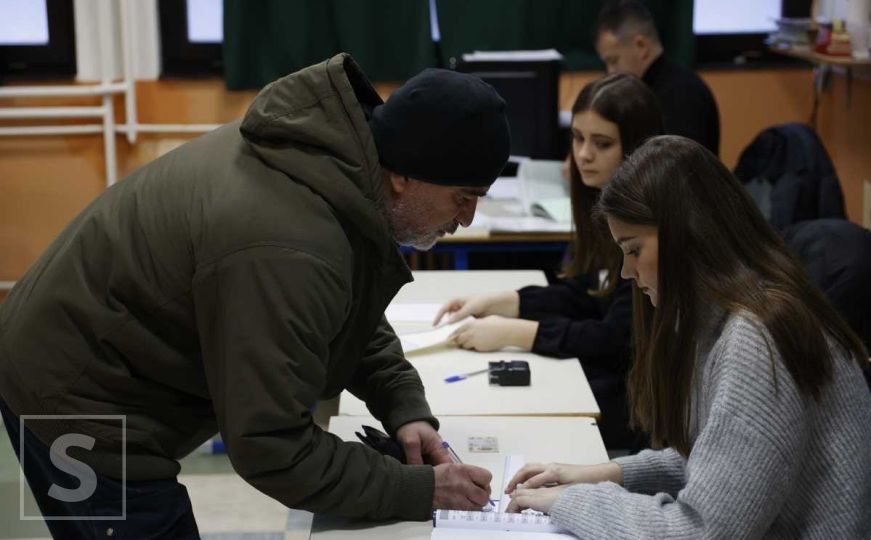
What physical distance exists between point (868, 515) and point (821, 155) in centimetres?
227

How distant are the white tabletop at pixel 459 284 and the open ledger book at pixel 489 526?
1.47m

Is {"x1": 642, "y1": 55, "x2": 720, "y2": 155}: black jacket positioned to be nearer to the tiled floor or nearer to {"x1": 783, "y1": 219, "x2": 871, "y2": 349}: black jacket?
{"x1": 783, "y1": 219, "x2": 871, "y2": 349}: black jacket

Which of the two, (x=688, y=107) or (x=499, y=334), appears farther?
(x=688, y=107)

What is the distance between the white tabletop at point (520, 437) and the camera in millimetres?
2057

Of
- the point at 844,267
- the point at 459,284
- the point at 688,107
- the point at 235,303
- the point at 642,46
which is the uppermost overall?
the point at 642,46

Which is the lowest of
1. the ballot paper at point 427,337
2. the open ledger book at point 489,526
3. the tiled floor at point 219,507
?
→ the tiled floor at point 219,507

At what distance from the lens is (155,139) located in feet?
17.3

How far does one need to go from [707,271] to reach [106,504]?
94 centimetres

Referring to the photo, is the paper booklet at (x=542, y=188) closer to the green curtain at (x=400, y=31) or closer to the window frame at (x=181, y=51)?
the green curtain at (x=400, y=31)

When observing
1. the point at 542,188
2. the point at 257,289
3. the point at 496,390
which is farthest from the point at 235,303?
the point at 542,188

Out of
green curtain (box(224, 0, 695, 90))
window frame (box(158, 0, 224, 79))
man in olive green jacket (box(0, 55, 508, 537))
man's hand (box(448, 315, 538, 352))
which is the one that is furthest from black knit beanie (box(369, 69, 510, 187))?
window frame (box(158, 0, 224, 79))

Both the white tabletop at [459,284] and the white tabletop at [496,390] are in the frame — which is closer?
the white tabletop at [496,390]

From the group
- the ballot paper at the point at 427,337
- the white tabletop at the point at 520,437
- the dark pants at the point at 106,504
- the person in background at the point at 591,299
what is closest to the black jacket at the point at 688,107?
the person in background at the point at 591,299

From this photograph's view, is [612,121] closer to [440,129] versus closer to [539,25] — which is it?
[440,129]
